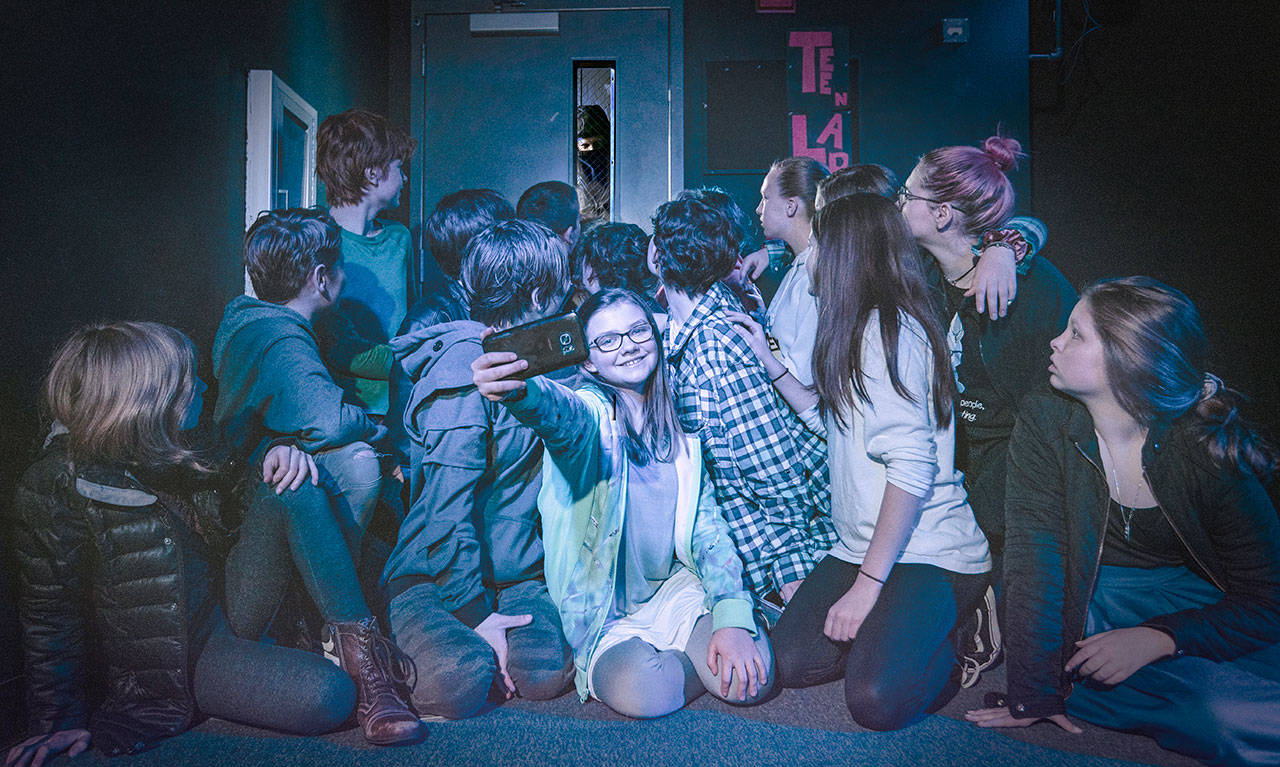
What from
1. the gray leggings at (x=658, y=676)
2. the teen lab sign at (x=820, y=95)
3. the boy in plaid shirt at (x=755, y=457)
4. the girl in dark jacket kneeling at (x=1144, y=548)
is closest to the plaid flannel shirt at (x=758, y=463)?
the boy in plaid shirt at (x=755, y=457)

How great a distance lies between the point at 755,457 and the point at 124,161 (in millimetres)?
1707

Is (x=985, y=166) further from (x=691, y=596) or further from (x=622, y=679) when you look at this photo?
(x=622, y=679)

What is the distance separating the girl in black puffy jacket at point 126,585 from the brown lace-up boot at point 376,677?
4 centimetres

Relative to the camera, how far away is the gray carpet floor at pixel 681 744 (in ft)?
5.28

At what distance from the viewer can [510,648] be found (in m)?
1.84

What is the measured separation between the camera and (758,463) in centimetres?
198

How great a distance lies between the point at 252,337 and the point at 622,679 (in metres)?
1.26

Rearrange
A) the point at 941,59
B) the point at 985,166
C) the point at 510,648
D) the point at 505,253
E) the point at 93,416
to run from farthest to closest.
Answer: the point at 941,59 → the point at 985,166 → the point at 505,253 → the point at 510,648 → the point at 93,416

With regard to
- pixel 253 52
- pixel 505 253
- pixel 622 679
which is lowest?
pixel 622 679

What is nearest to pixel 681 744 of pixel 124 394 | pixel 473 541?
pixel 473 541

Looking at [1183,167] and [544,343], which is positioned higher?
[1183,167]

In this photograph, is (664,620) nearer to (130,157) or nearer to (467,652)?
(467,652)

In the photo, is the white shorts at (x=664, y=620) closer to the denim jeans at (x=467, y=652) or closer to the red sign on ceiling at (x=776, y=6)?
the denim jeans at (x=467, y=652)

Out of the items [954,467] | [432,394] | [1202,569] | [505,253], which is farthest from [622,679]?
[1202,569]
